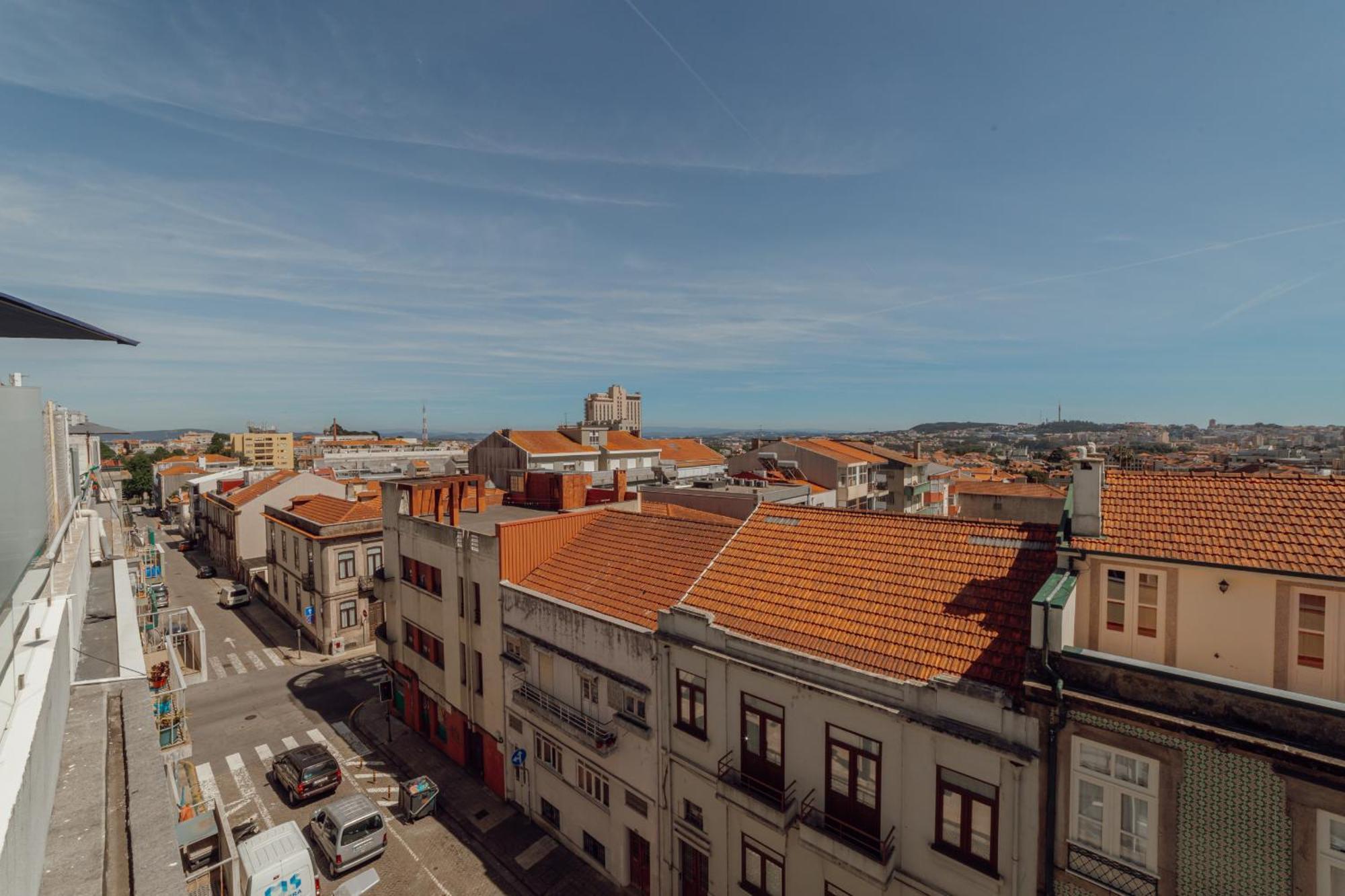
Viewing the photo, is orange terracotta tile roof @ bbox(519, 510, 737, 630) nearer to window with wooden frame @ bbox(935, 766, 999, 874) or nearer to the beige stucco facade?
window with wooden frame @ bbox(935, 766, 999, 874)

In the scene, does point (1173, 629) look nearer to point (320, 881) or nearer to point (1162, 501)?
point (1162, 501)

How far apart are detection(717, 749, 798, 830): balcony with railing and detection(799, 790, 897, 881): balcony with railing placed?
0.37 meters

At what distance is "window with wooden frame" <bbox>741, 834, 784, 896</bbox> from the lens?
15.2 metres

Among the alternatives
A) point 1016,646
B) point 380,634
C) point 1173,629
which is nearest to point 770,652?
point 1016,646

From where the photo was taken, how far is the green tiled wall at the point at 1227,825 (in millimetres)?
9430

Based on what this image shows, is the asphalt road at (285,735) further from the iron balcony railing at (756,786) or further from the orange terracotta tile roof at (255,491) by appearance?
the orange terracotta tile roof at (255,491)

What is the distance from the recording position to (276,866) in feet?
57.3

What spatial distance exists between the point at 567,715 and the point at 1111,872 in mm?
15063

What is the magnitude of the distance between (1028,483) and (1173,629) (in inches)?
1784

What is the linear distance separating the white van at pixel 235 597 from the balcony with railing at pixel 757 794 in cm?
4900

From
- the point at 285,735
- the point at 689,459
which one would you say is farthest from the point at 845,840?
the point at 689,459

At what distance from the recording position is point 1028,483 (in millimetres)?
51469

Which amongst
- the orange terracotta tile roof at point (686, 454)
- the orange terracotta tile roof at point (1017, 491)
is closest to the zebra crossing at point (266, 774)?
the orange terracotta tile roof at point (1017, 491)

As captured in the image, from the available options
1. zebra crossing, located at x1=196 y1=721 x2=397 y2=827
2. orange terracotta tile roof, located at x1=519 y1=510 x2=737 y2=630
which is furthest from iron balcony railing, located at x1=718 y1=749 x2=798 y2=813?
zebra crossing, located at x1=196 y1=721 x2=397 y2=827
